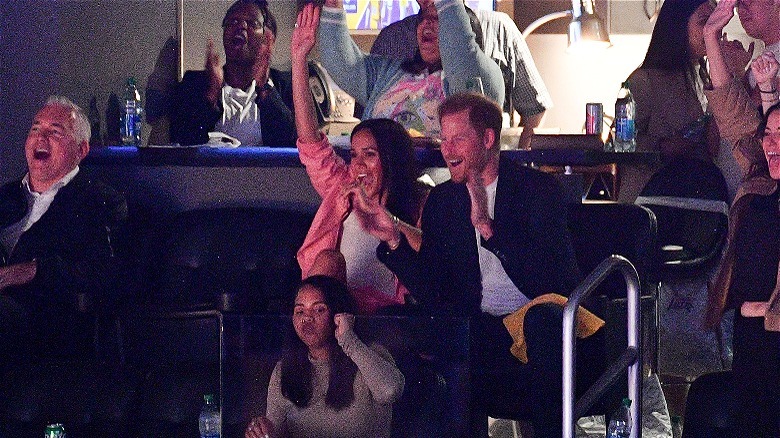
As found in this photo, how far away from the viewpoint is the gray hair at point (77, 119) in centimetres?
399

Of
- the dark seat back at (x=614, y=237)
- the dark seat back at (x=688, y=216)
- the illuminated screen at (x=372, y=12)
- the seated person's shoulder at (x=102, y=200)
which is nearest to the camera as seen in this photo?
the dark seat back at (x=614, y=237)

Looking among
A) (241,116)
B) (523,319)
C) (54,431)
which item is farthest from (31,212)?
(523,319)

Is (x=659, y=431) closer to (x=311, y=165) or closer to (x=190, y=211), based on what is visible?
(x=311, y=165)

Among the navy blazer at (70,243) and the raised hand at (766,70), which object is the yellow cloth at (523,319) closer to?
the raised hand at (766,70)

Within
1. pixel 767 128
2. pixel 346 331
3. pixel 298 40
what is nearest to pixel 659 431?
pixel 767 128

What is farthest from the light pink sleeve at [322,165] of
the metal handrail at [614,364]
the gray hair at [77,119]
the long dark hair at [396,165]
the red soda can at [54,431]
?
the metal handrail at [614,364]

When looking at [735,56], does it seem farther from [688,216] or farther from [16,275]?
[16,275]

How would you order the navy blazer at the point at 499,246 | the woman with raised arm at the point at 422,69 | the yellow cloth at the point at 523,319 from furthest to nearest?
the woman with raised arm at the point at 422,69
the navy blazer at the point at 499,246
the yellow cloth at the point at 523,319

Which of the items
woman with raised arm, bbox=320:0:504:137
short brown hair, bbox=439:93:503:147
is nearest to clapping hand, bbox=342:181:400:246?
short brown hair, bbox=439:93:503:147

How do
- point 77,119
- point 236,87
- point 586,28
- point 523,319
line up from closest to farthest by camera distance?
point 523,319
point 77,119
point 236,87
point 586,28

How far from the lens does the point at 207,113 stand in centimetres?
450

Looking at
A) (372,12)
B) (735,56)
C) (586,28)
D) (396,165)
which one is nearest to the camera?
(396,165)

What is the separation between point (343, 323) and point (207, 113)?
1.59 metres

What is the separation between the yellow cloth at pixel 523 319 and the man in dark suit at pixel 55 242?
1.26 meters
